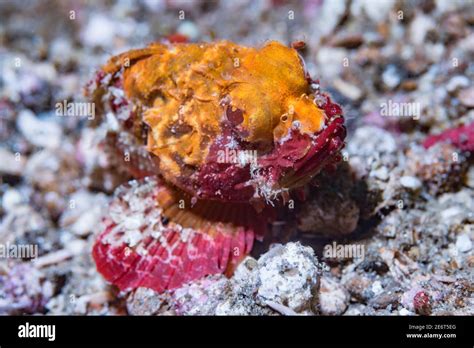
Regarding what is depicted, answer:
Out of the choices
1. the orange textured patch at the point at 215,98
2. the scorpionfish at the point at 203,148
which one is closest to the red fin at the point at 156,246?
the scorpionfish at the point at 203,148

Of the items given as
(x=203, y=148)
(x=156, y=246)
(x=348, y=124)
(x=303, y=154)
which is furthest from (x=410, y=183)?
(x=156, y=246)

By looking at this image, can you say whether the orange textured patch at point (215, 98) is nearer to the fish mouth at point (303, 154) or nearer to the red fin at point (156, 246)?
the fish mouth at point (303, 154)

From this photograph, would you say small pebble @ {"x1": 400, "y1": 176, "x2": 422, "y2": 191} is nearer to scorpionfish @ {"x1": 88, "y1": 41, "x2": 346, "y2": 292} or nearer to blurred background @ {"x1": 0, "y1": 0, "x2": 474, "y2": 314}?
blurred background @ {"x1": 0, "y1": 0, "x2": 474, "y2": 314}

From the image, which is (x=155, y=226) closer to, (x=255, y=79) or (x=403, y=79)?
(x=255, y=79)

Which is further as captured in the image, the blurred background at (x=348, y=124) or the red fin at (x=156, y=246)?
the blurred background at (x=348, y=124)

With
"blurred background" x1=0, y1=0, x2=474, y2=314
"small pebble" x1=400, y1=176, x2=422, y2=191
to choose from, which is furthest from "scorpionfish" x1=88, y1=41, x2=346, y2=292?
"small pebble" x1=400, y1=176, x2=422, y2=191

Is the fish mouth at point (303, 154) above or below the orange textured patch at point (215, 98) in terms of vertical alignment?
below

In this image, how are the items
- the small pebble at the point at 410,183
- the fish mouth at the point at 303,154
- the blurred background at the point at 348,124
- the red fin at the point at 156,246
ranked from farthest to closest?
the small pebble at the point at 410,183, the blurred background at the point at 348,124, the red fin at the point at 156,246, the fish mouth at the point at 303,154
